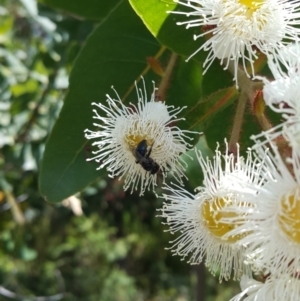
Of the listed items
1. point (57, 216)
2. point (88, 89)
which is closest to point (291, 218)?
point (88, 89)

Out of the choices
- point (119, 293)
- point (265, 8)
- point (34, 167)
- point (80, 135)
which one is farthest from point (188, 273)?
point (265, 8)

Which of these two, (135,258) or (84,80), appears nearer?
(84,80)

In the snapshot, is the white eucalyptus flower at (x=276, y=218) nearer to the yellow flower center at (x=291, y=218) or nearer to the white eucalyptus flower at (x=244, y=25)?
the yellow flower center at (x=291, y=218)

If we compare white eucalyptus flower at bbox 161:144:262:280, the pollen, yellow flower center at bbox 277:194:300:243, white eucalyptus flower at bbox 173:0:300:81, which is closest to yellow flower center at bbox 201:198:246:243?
white eucalyptus flower at bbox 161:144:262:280

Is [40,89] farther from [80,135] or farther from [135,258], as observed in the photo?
[135,258]

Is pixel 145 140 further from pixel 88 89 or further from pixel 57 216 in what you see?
pixel 57 216

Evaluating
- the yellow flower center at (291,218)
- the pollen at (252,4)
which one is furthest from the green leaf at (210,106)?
the yellow flower center at (291,218)

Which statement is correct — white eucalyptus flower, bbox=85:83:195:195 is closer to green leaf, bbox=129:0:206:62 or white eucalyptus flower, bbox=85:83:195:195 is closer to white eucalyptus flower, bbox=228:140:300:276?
green leaf, bbox=129:0:206:62
